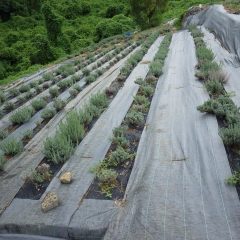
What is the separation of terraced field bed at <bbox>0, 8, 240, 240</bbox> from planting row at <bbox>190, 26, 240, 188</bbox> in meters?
0.02

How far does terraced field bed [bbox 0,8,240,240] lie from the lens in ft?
9.40

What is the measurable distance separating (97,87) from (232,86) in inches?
116

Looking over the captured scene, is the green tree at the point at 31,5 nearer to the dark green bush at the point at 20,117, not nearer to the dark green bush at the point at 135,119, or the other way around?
the dark green bush at the point at 20,117

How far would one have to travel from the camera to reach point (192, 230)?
2.69 m

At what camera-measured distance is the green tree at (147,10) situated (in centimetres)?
2056

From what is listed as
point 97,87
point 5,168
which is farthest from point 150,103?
point 5,168

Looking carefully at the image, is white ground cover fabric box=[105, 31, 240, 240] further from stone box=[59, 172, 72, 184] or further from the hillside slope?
the hillside slope

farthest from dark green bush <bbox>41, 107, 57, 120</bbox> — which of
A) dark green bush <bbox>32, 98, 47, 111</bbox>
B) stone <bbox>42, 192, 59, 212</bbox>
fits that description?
stone <bbox>42, 192, 59, 212</bbox>

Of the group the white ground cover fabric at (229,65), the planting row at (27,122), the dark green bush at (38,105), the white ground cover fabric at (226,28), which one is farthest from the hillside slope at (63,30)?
the planting row at (27,122)

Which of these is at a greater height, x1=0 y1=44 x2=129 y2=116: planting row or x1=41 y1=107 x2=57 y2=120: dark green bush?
x1=41 y1=107 x2=57 y2=120: dark green bush

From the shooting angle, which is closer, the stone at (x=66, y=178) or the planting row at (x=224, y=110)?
the stone at (x=66, y=178)

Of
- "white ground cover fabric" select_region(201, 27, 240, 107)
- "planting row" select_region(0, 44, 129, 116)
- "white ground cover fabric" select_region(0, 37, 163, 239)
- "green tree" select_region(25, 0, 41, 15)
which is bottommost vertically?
"planting row" select_region(0, 44, 129, 116)

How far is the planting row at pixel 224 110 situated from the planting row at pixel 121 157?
0.97 metres

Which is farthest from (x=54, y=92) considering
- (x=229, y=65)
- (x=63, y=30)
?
(x=63, y=30)
